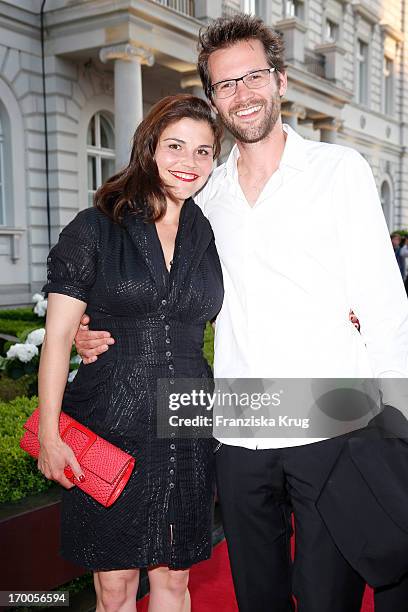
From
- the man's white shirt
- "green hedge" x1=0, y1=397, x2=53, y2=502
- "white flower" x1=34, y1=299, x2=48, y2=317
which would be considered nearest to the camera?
the man's white shirt

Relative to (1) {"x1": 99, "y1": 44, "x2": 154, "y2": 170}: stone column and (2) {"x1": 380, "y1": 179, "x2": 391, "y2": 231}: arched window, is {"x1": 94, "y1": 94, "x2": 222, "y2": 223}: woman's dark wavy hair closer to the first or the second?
(1) {"x1": 99, "y1": 44, "x2": 154, "y2": 170}: stone column

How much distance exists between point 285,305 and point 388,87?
2879 cm

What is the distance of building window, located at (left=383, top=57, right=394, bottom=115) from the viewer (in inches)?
1101

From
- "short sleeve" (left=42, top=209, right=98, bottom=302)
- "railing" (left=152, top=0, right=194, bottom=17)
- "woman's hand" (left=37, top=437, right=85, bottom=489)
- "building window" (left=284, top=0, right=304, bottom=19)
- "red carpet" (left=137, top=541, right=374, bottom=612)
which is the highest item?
"building window" (left=284, top=0, right=304, bottom=19)

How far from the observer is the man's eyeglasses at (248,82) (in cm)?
232

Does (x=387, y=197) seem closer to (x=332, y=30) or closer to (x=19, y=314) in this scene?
(x=332, y=30)

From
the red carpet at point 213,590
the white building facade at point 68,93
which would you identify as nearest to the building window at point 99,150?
the white building facade at point 68,93

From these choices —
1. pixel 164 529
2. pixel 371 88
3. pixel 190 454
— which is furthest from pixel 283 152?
pixel 371 88

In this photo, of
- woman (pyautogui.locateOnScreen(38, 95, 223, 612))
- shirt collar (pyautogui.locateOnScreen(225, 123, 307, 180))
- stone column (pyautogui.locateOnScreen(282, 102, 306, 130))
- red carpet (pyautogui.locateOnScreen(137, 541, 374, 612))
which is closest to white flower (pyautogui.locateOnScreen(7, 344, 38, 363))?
red carpet (pyautogui.locateOnScreen(137, 541, 374, 612))

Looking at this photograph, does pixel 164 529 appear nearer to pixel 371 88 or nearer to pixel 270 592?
pixel 270 592

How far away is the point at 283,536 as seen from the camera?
226cm

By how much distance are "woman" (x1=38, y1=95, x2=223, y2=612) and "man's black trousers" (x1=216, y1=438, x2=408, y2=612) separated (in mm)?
145

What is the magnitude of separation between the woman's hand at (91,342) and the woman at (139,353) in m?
0.03

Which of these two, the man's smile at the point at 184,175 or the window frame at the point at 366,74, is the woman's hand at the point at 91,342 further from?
the window frame at the point at 366,74
